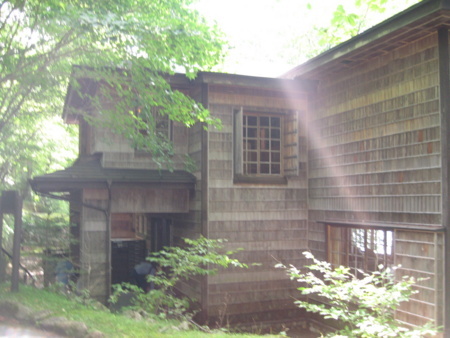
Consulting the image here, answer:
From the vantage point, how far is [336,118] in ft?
33.7

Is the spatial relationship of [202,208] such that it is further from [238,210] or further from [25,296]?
[25,296]

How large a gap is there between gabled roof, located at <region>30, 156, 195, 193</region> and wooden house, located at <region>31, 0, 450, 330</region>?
3 cm

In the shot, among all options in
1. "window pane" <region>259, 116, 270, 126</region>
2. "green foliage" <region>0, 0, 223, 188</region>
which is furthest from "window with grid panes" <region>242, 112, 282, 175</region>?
"green foliage" <region>0, 0, 223, 188</region>

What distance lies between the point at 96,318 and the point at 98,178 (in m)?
4.22

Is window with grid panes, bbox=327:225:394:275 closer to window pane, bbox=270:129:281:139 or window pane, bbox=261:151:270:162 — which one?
window pane, bbox=261:151:270:162

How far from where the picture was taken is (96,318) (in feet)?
20.4

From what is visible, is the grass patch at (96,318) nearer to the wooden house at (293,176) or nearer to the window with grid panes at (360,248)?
the wooden house at (293,176)

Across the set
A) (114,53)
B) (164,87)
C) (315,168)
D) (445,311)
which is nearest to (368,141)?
(315,168)

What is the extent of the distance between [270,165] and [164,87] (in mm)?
3718

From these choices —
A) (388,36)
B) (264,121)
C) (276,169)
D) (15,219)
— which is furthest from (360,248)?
(15,219)

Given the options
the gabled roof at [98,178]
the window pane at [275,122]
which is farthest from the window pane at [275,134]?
the gabled roof at [98,178]

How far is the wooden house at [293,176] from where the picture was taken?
26.5 feet

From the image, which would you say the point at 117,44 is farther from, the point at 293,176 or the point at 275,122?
the point at 293,176

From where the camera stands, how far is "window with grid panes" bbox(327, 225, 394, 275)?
8.78 m
